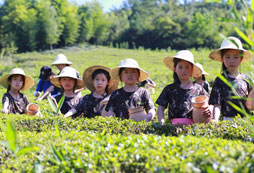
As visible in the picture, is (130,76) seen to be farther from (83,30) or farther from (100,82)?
(83,30)

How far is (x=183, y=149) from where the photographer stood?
2633 mm

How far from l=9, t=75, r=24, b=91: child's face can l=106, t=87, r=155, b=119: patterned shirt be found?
88.5 inches

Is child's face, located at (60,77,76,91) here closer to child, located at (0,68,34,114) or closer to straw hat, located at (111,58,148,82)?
child, located at (0,68,34,114)

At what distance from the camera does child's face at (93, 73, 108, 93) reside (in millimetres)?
5020

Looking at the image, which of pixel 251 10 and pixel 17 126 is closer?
pixel 251 10

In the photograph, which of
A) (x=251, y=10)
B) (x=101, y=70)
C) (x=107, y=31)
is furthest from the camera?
A: (x=107, y=31)

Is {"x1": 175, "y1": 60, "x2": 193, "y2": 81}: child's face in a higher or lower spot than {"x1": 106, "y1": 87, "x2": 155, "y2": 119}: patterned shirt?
higher

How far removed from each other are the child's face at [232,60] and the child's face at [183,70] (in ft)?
1.72

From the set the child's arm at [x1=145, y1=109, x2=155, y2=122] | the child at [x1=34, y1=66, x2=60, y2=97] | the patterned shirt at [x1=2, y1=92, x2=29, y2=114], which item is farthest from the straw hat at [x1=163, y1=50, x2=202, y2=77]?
the child at [x1=34, y1=66, x2=60, y2=97]

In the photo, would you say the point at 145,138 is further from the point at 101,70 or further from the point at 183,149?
the point at 101,70

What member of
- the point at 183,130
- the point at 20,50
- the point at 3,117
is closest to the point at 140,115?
the point at 183,130

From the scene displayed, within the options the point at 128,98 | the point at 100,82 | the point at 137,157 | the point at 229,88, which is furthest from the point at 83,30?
the point at 137,157

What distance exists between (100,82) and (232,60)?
2.14 m

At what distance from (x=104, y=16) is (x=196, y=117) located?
245ft
